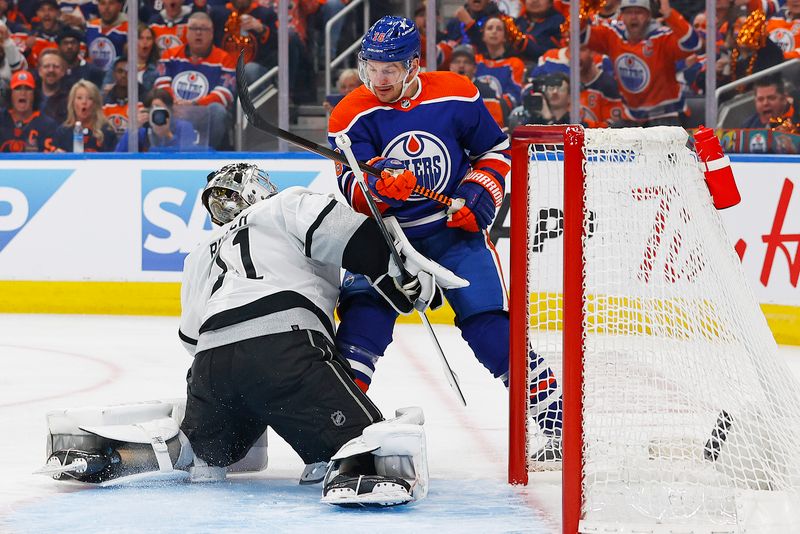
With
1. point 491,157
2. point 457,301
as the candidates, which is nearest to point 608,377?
point 457,301

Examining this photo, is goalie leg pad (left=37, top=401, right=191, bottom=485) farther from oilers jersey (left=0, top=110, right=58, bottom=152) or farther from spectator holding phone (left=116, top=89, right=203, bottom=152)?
oilers jersey (left=0, top=110, right=58, bottom=152)

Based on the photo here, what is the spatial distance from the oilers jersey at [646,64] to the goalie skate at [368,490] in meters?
3.63

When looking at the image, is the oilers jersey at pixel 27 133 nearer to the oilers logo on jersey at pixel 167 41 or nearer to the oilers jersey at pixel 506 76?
the oilers logo on jersey at pixel 167 41

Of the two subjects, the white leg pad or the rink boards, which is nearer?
the white leg pad

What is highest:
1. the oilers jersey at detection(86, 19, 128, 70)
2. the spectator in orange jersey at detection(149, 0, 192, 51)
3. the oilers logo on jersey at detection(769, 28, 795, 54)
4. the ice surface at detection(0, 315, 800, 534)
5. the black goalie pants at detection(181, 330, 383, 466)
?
the spectator in orange jersey at detection(149, 0, 192, 51)

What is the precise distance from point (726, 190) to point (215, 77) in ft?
13.1

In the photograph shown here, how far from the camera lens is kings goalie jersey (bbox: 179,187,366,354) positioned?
2541mm

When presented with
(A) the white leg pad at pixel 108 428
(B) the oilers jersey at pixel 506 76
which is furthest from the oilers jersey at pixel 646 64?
(A) the white leg pad at pixel 108 428

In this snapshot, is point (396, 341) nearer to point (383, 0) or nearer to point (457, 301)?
point (383, 0)

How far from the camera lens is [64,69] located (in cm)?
612

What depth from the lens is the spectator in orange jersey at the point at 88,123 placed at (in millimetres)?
5941

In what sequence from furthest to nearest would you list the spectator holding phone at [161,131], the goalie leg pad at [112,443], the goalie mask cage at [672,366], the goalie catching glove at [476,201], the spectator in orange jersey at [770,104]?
the spectator holding phone at [161,131], the spectator in orange jersey at [770,104], the goalie catching glove at [476,201], the goalie leg pad at [112,443], the goalie mask cage at [672,366]

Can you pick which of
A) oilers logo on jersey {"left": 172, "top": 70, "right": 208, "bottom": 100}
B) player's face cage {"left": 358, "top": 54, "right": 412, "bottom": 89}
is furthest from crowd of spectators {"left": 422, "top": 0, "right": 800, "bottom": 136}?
player's face cage {"left": 358, "top": 54, "right": 412, "bottom": 89}

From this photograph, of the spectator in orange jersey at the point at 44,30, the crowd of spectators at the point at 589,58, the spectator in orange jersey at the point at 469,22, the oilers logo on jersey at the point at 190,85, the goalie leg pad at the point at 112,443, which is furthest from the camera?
the spectator in orange jersey at the point at 44,30
